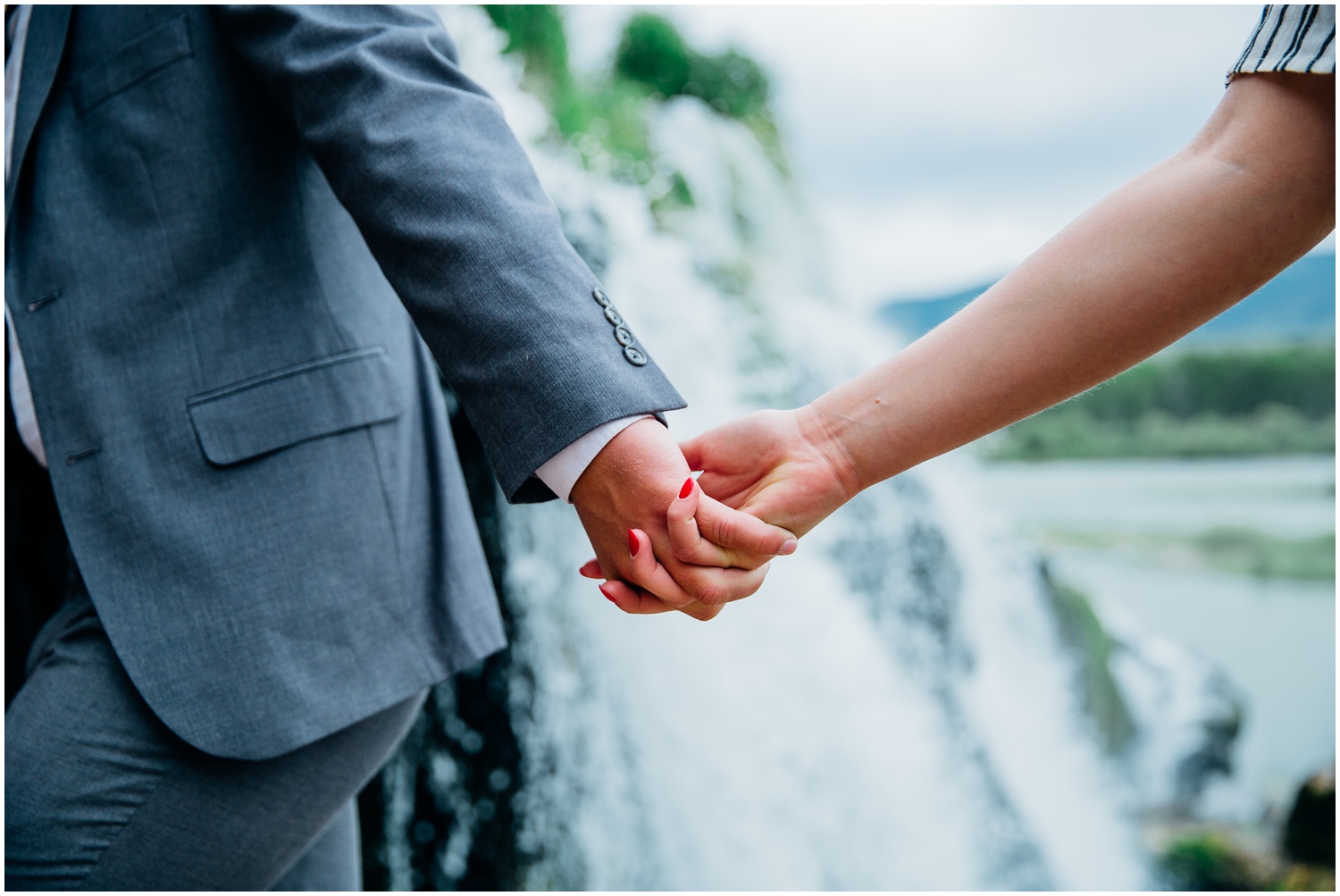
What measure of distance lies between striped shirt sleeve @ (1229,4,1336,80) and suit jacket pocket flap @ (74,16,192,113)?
3.73 ft

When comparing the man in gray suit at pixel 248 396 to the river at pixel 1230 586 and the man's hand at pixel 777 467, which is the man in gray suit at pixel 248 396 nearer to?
the man's hand at pixel 777 467

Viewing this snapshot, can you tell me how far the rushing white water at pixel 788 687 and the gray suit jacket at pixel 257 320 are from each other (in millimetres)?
1547

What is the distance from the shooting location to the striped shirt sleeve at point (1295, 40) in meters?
0.76

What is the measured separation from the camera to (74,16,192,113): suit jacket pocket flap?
42.4 inches

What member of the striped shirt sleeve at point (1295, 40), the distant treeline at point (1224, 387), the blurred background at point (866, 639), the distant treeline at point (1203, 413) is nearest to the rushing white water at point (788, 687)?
the blurred background at point (866, 639)

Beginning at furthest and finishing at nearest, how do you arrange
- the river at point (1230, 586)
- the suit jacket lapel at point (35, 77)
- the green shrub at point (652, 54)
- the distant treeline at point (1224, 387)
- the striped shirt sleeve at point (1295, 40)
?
the green shrub at point (652, 54) < the distant treeline at point (1224, 387) < the river at point (1230, 586) < the suit jacket lapel at point (35, 77) < the striped shirt sleeve at point (1295, 40)

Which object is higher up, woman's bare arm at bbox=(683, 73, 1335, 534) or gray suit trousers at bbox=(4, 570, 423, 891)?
woman's bare arm at bbox=(683, 73, 1335, 534)

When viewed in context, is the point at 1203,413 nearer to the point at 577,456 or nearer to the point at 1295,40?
the point at 1295,40

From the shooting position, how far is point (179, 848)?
1041 mm

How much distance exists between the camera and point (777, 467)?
121 centimetres

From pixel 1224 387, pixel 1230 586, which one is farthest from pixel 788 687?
pixel 1224 387

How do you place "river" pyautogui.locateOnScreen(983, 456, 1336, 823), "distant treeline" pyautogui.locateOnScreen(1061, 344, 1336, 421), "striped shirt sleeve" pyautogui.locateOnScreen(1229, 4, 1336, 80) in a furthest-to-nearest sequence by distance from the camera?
"distant treeline" pyautogui.locateOnScreen(1061, 344, 1336, 421) → "river" pyautogui.locateOnScreen(983, 456, 1336, 823) → "striped shirt sleeve" pyautogui.locateOnScreen(1229, 4, 1336, 80)

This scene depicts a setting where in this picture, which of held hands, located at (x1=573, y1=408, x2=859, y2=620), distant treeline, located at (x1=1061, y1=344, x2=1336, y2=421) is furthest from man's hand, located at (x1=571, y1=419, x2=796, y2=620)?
distant treeline, located at (x1=1061, y1=344, x2=1336, y2=421)

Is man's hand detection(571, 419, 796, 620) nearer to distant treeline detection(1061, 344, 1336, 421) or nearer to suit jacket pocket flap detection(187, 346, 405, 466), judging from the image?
suit jacket pocket flap detection(187, 346, 405, 466)
